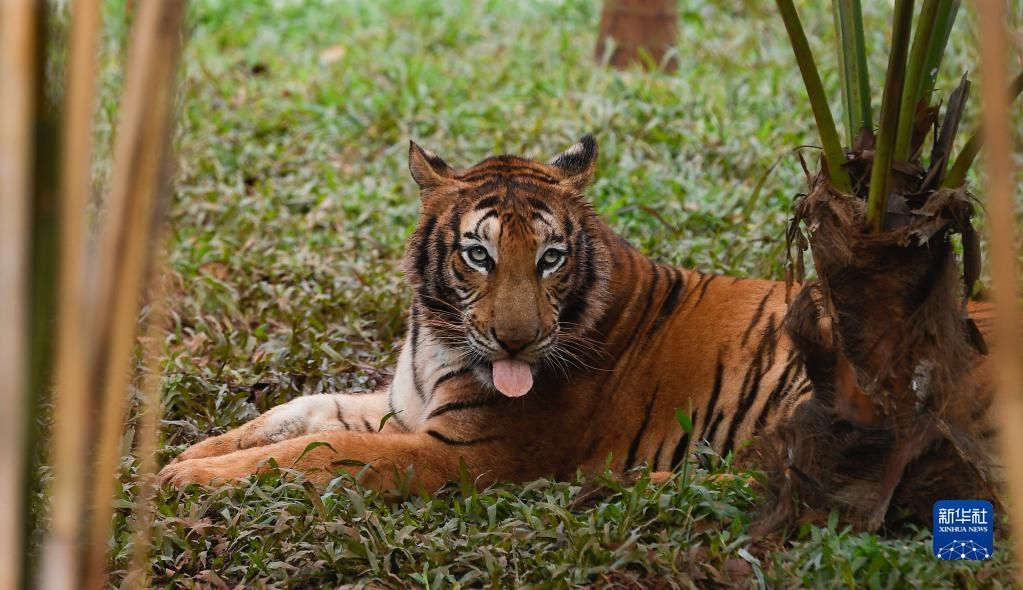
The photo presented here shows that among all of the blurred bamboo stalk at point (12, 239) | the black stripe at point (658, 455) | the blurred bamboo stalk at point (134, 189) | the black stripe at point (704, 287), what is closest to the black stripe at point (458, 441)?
the black stripe at point (658, 455)

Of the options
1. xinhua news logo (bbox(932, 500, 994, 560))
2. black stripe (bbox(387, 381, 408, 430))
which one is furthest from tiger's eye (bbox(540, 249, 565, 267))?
xinhua news logo (bbox(932, 500, 994, 560))

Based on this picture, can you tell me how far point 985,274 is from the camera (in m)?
4.66

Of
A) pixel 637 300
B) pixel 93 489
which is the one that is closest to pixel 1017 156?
pixel 637 300

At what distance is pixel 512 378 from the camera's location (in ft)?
11.4

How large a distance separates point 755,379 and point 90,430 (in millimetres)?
2685

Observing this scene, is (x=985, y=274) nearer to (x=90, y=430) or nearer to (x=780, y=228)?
(x=780, y=228)

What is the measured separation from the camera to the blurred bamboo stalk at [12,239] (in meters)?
1.06

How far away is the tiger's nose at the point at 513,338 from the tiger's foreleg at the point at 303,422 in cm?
62

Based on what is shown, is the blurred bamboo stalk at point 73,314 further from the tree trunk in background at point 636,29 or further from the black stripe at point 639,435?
the tree trunk in background at point 636,29

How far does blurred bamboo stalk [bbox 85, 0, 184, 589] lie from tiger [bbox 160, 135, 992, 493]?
2.08 metres

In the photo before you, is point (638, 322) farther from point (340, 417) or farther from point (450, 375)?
point (340, 417)

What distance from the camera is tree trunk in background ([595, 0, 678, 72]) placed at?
25.9 feet

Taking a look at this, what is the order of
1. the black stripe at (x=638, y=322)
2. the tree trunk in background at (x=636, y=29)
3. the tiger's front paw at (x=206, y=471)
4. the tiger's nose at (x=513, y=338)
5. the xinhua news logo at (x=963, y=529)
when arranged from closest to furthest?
the xinhua news logo at (x=963, y=529)
the tiger's front paw at (x=206, y=471)
the tiger's nose at (x=513, y=338)
the black stripe at (x=638, y=322)
the tree trunk in background at (x=636, y=29)

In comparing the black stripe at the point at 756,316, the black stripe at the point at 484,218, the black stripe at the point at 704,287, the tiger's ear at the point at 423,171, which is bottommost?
the black stripe at the point at 756,316
